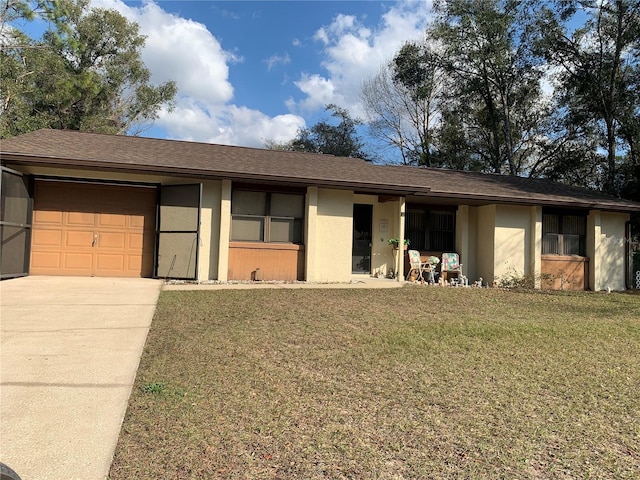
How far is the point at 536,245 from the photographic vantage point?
43.5 feet

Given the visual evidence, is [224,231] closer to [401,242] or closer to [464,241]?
[401,242]

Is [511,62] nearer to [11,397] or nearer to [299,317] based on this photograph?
[299,317]

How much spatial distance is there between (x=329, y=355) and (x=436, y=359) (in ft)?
3.80

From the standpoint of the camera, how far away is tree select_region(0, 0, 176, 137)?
17984 mm

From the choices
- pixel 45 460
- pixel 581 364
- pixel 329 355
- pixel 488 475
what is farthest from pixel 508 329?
pixel 45 460

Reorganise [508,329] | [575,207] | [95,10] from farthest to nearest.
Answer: [95,10] → [575,207] → [508,329]

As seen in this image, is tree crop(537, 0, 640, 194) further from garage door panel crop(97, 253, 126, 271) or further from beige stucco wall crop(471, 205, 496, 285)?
garage door panel crop(97, 253, 126, 271)

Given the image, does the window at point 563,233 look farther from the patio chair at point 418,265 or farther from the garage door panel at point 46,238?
the garage door panel at point 46,238

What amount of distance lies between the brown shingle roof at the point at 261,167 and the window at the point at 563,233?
2.09 feet

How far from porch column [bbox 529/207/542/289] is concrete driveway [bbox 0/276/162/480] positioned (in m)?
10.8

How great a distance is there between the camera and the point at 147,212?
36.6 feet

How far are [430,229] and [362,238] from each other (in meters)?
2.33

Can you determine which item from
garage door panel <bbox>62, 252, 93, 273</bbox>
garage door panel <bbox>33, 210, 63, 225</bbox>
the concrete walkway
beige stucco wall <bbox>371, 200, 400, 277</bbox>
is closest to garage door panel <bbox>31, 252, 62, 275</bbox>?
garage door panel <bbox>62, 252, 93, 273</bbox>

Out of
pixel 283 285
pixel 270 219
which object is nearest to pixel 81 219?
pixel 270 219
